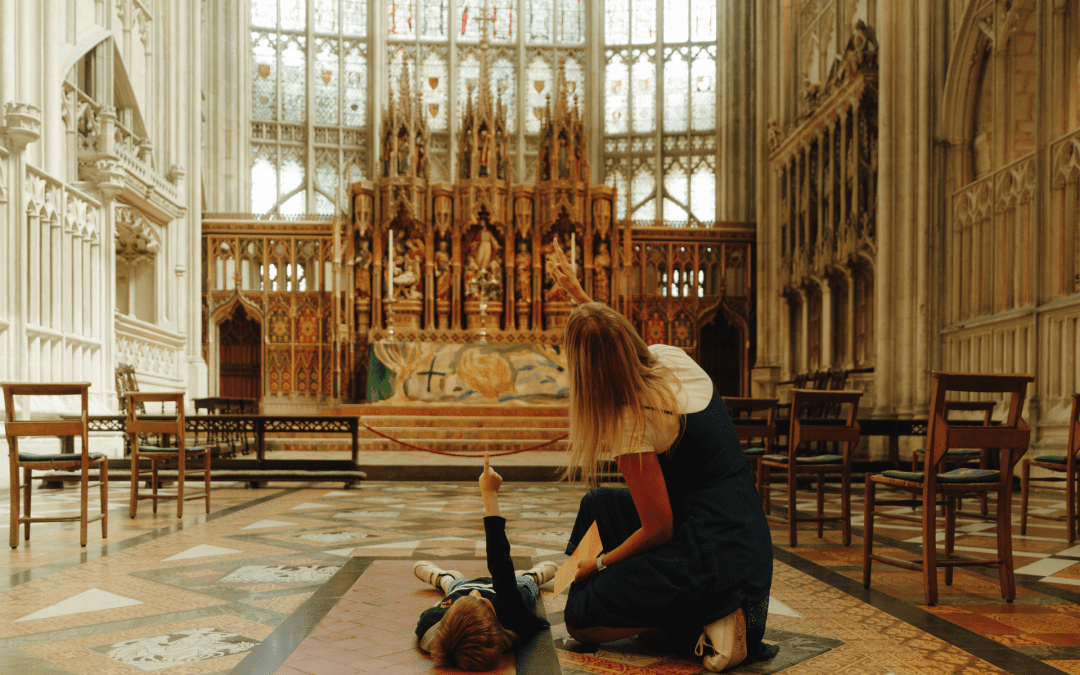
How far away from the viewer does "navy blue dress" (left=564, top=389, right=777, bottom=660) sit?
240cm

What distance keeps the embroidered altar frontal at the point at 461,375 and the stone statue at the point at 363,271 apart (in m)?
2.24

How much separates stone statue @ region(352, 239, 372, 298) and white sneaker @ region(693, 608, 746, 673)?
1241 centimetres

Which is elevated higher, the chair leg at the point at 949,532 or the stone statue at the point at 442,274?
the stone statue at the point at 442,274

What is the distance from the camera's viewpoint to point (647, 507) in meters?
2.40

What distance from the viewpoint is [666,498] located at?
7.89ft

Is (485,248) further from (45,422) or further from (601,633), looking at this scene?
(601,633)

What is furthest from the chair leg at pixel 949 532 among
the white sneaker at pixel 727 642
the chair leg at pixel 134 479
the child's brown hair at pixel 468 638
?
the chair leg at pixel 134 479

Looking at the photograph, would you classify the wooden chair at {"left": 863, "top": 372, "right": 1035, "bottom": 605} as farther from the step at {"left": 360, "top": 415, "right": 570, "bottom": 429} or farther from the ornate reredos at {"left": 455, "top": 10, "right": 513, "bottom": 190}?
the ornate reredos at {"left": 455, "top": 10, "right": 513, "bottom": 190}

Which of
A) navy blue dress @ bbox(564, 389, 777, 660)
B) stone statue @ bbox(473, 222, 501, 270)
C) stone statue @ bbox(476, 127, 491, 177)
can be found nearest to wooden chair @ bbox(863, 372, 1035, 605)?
navy blue dress @ bbox(564, 389, 777, 660)

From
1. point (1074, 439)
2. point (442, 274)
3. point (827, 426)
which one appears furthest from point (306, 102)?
point (1074, 439)

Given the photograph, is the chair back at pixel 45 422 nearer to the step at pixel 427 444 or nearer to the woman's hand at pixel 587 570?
the woman's hand at pixel 587 570

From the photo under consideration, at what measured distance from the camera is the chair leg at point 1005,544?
10.6 feet

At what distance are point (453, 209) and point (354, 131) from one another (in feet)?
17.8

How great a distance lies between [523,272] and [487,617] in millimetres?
12245
